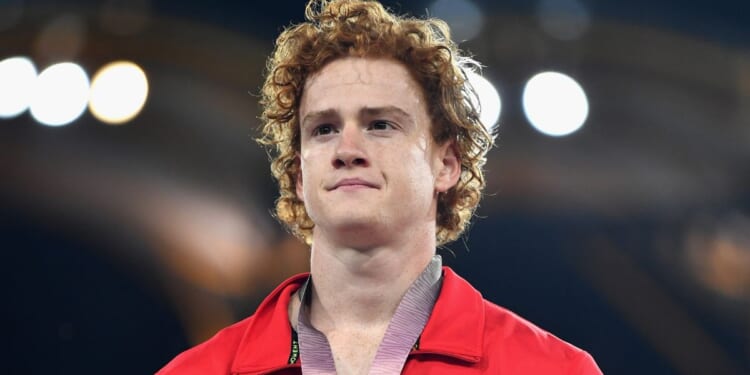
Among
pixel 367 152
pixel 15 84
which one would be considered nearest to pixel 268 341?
pixel 367 152

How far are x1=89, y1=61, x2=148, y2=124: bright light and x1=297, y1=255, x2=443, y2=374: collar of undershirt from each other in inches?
74.3

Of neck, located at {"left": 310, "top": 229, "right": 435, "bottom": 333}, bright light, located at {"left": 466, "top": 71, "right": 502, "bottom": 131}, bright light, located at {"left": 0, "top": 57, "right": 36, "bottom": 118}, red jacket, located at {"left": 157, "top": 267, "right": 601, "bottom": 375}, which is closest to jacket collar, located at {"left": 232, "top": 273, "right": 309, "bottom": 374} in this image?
red jacket, located at {"left": 157, "top": 267, "right": 601, "bottom": 375}

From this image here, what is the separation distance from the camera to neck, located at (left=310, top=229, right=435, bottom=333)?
8.52 feet

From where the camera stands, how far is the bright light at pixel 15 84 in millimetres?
4219

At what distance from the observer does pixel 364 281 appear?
2.60 metres

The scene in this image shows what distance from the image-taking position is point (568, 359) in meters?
2.52

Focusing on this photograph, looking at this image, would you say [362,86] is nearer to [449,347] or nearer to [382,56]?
[382,56]

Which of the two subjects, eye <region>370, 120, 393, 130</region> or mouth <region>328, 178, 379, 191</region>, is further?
eye <region>370, 120, 393, 130</region>

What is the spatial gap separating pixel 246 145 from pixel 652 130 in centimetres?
160

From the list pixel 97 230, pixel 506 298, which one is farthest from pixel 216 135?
pixel 506 298

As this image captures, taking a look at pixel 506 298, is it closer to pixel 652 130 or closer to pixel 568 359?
pixel 652 130

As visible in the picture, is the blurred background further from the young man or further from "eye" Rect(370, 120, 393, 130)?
"eye" Rect(370, 120, 393, 130)

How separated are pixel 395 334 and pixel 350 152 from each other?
442 mm

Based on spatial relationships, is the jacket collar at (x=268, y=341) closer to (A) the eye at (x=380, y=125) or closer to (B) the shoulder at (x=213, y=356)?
(B) the shoulder at (x=213, y=356)
